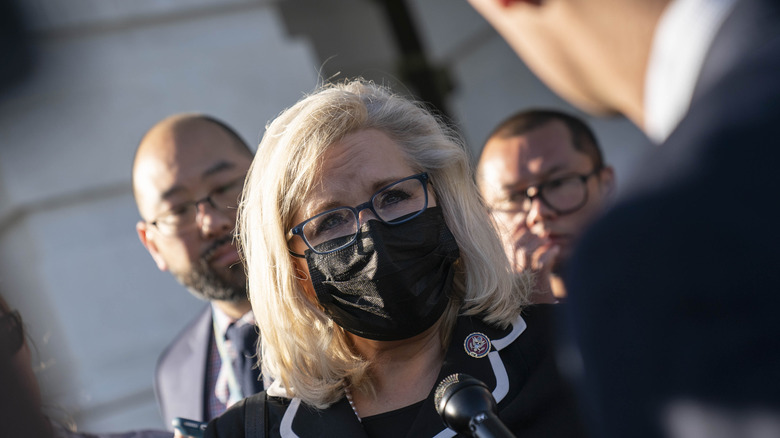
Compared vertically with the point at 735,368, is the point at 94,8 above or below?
above

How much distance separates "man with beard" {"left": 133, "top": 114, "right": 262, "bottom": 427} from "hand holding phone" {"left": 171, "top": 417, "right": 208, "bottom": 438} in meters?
0.75

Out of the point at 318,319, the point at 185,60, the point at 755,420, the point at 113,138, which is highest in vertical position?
the point at 185,60

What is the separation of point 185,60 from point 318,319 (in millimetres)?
3560

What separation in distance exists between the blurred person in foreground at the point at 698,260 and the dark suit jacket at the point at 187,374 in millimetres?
2852

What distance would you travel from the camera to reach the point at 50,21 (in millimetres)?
5211

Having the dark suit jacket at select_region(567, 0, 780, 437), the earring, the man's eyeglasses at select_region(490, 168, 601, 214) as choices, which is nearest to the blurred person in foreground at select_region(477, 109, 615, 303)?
the man's eyeglasses at select_region(490, 168, 601, 214)

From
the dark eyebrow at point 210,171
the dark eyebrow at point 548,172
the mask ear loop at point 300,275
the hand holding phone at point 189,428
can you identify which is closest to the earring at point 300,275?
the mask ear loop at point 300,275

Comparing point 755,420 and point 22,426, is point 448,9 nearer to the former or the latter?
point 22,426

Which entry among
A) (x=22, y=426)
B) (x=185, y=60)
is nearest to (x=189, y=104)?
(x=185, y=60)

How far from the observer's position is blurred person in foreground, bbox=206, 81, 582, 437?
93.0 inches

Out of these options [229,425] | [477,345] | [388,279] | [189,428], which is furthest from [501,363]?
[189,428]

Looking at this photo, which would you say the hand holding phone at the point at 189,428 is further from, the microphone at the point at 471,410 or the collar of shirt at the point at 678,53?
the collar of shirt at the point at 678,53

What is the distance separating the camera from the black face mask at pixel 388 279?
7.75ft

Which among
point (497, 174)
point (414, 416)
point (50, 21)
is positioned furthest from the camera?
point (50, 21)
